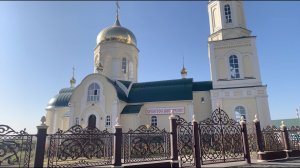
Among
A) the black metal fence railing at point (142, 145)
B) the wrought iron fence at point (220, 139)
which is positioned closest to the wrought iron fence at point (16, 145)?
the black metal fence railing at point (142, 145)

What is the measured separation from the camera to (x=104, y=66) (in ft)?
83.8

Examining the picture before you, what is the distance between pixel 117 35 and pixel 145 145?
687 inches

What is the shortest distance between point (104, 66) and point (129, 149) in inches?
698

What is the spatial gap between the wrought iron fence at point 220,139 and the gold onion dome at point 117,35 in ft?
54.6

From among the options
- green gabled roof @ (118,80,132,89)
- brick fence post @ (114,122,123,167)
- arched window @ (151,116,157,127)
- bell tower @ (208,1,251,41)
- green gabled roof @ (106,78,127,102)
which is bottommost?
brick fence post @ (114,122,123,167)

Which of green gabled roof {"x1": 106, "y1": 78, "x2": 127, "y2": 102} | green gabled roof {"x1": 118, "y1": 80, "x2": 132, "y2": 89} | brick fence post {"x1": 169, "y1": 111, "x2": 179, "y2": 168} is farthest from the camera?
green gabled roof {"x1": 118, "y1": 80, "x2": 132, "y2": 89}

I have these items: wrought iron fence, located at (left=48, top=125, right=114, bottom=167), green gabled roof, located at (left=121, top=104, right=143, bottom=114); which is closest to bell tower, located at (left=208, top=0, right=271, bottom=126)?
green gabled roof, located at (left=121, top=104, right=143, bottom=114)

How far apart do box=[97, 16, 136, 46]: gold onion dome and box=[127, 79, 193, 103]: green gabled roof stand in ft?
17.1

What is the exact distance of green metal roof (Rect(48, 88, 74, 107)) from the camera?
26225mm

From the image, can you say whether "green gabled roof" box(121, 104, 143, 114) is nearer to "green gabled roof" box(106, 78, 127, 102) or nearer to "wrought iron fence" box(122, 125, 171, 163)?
"green gabled roof" box(106, 78, 127, 102)

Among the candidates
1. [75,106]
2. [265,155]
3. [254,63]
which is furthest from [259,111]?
[75,106]

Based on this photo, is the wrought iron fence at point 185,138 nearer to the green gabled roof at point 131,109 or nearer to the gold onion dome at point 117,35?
the green gabled roof at point 131,109

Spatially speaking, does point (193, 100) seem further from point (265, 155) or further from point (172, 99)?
point (265, 155)

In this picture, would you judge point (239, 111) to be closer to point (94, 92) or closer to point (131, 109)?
point (131, 109)
